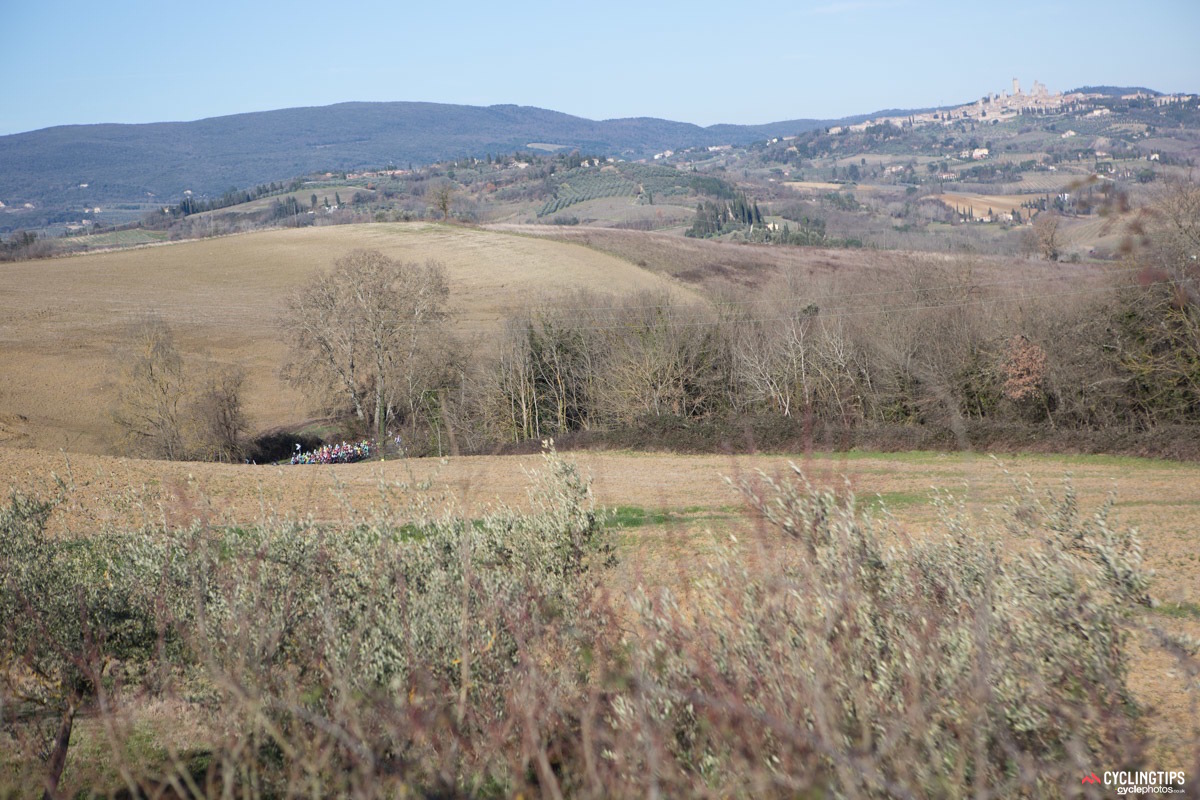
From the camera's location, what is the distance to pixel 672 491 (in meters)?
24.7

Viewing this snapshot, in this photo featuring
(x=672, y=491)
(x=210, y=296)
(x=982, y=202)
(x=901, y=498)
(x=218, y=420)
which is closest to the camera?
(x=901, y=498)

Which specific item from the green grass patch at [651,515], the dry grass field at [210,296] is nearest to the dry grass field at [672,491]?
the green grass patch at [651,515]

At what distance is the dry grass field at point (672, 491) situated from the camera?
459 inches

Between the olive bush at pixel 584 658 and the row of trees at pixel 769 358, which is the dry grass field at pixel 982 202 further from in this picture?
the olive bush at pixel 584 658

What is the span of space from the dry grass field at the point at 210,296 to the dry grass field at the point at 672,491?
1999cm

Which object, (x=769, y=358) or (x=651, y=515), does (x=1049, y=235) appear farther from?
(x=651, y=515)

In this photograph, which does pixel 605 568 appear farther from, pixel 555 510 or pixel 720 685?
pixel 720 685

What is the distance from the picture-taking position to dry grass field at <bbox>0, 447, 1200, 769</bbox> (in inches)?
459

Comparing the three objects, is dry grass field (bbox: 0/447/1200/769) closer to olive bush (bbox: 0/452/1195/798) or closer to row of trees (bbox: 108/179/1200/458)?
olive bush (bbox: 0/452/1195/798)

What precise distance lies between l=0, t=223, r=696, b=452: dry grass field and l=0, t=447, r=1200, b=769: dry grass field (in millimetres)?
19986

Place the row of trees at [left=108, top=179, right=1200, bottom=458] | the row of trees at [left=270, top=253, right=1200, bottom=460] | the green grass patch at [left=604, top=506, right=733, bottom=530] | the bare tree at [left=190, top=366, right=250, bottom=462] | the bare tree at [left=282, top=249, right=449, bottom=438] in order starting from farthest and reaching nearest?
the bare tree at [left=282, top=249, right=449, bottom=438] < the bare tree at [left=190, top=366, right=250, bottom=462] < the row of trees at [left=108, top=179, right=1200, bottom=458] < the row of trees at [left=270, top=253, right=1200, bottom=460] < the green grass patch at [left=604, top=506, right=733, bottom=530]

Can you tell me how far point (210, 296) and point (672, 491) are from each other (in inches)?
2306

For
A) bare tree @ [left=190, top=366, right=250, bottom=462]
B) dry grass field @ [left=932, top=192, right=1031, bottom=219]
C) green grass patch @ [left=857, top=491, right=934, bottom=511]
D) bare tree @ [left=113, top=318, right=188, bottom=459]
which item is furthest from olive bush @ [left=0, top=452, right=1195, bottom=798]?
dry grass field @ [left=932, top=192, right=1031, bottom=219]

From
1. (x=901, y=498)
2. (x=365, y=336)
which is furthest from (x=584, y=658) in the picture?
(x=365, y=336)
